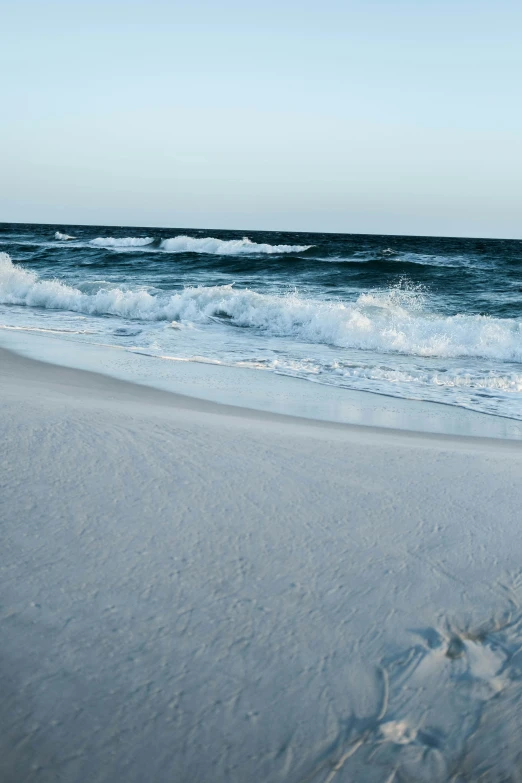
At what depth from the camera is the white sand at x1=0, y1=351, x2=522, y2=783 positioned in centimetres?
163

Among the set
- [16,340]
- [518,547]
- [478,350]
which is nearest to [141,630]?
[518,547]

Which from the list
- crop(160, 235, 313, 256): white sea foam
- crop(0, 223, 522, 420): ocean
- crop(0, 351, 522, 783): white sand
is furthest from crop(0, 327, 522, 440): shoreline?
crop(160, 235, 313, 256): white sea foam

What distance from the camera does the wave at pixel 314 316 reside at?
9875 millimetres

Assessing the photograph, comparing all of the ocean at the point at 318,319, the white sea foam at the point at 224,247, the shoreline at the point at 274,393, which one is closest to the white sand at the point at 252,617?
the shoreline at the point at 274,393

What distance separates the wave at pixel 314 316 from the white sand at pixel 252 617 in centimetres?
647

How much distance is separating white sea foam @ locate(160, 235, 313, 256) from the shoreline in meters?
24.2

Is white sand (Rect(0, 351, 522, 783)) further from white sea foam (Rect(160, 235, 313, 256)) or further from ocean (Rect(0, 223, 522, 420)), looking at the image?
white sea foam (Rect(160, 235, 313, 256))

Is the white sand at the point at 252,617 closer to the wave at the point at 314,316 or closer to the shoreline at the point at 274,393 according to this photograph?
the shoreline at the point at 274,393

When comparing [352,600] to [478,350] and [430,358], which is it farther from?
[478,350]

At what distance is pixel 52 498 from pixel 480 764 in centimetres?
194

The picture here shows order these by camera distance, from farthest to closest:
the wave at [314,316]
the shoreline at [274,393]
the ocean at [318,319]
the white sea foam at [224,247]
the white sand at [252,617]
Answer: the white sea foam at [224,247]
the wave at [314,316]
the ocean at [318,319]
the shoreline at [274,393]
the white sand at [252,617]

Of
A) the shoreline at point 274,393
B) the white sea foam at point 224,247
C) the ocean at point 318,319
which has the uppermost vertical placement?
the white sea foam at point 224,247

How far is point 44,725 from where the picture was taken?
1654mm

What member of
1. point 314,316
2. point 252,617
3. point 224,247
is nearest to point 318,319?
point 314,316
